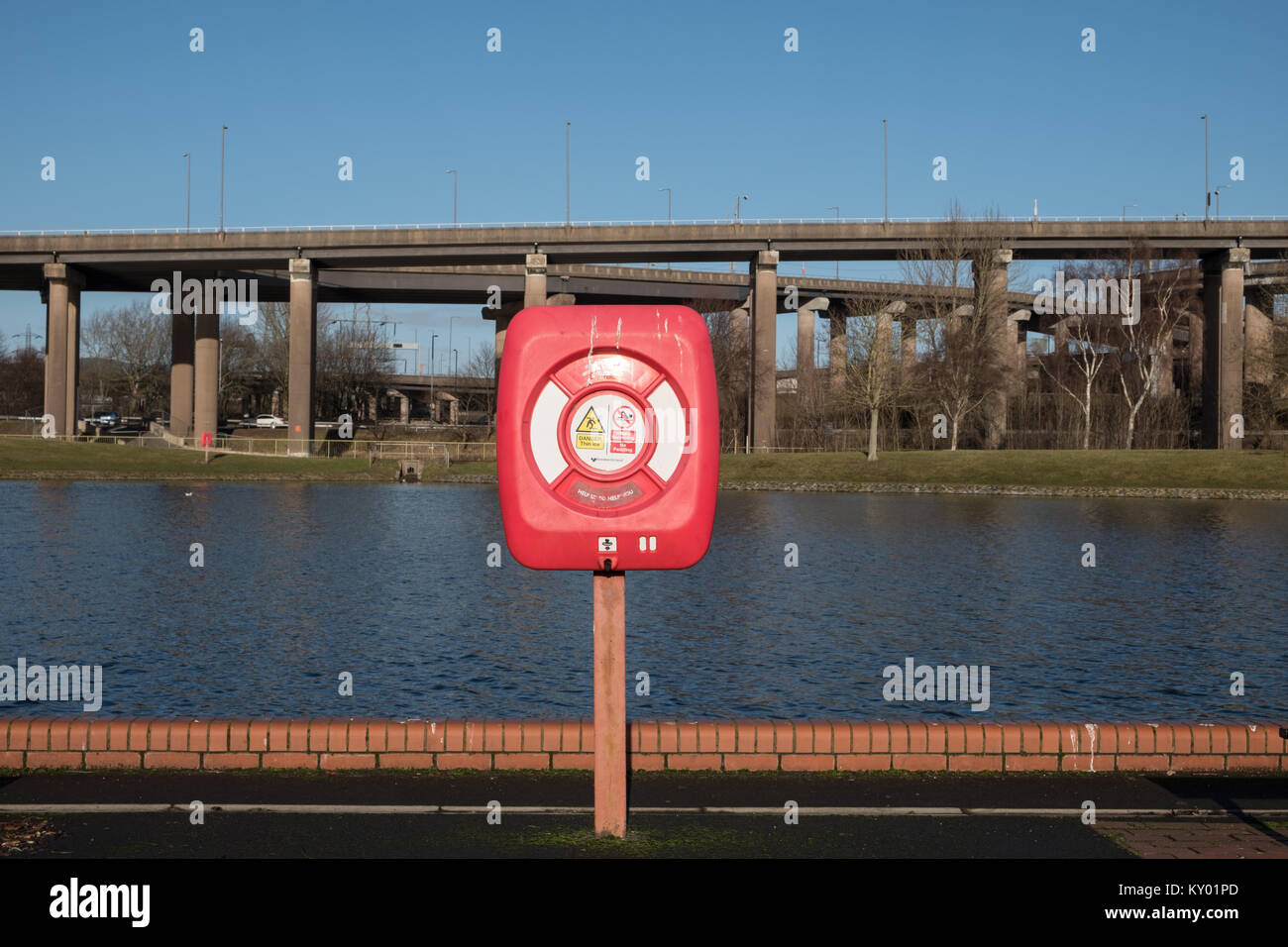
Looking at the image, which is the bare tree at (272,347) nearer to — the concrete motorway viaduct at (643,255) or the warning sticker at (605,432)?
the concrete motorway viaduct at (643,255)

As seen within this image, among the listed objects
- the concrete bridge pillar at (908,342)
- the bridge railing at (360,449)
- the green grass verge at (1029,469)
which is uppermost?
the concrete bridge pillar at (908,342)

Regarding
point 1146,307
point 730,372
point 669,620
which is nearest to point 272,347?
point 730,372

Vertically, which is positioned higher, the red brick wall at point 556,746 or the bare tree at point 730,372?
the bare tree at point 730,372

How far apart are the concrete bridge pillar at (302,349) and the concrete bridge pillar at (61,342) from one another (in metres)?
15.4

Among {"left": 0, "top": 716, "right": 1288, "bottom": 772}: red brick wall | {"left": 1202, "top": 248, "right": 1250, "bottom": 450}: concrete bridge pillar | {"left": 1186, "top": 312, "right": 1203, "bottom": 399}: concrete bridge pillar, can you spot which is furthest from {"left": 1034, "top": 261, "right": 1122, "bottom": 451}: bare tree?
{"left": 0, "top": 716, "right": 1288, "bottom": 772}: red brick wall

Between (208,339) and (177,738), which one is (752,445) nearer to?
(208,339)

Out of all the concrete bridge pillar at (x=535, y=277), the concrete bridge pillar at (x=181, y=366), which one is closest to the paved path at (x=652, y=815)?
the concrete bridge pillar at (x=535, y=277)

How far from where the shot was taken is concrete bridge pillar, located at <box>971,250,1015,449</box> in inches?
2923

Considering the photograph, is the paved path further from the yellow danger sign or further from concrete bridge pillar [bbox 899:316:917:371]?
concrete bridge pillar [bbox 899:316:917:371]

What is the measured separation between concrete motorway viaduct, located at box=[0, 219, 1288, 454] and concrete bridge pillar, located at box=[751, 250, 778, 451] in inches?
3.6

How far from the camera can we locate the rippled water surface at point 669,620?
1329 cm
